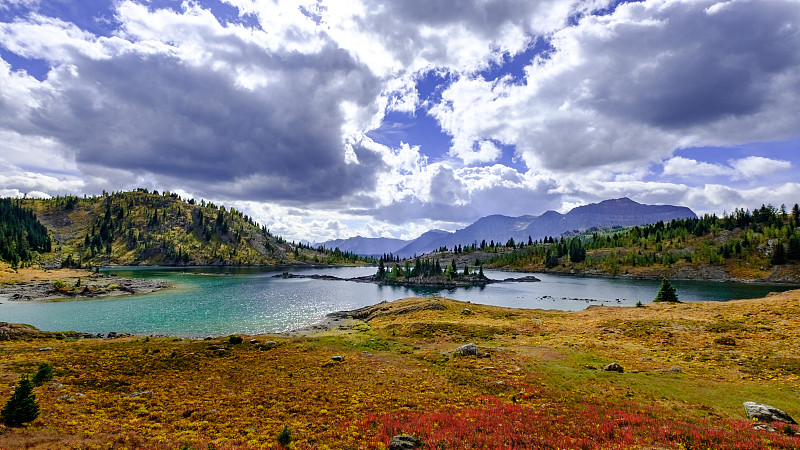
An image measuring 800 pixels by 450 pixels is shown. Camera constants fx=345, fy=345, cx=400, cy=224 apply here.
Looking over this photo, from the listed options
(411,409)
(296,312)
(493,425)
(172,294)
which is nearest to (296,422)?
(411,409)

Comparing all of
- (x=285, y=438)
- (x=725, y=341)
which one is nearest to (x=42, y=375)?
(x=285, y=438)

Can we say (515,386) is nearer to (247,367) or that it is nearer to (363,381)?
(363,381)

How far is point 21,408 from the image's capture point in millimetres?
18500

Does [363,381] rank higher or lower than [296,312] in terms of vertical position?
higher

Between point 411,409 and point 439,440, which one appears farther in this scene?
point 411,409

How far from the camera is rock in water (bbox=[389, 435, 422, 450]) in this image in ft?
54.2

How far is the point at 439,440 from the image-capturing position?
55.8 feet

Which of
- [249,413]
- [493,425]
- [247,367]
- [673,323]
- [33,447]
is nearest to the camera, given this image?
[33,447]

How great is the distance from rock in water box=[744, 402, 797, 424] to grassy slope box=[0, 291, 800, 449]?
0.66 meters

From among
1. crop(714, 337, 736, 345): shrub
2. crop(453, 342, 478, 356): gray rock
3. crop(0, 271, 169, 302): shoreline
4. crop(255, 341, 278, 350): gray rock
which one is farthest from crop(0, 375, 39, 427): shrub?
crop(0, 271, 169, 302): shoreline

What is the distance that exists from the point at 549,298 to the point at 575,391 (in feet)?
411

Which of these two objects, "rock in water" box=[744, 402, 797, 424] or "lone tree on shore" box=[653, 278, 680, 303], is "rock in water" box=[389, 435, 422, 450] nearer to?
"rock in water" box=[744, 402, 797, 424]

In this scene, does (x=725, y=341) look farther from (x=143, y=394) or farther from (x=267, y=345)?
(x=143, y=394)

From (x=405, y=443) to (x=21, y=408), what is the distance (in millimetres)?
20671
